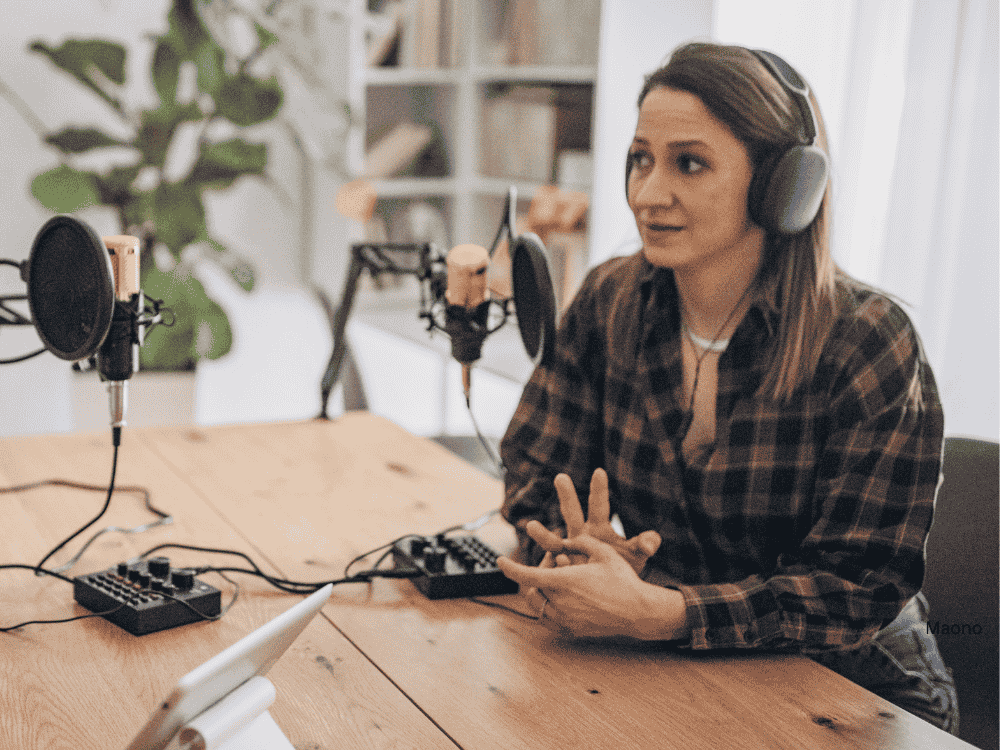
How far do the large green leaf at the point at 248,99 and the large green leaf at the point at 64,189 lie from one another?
423mm

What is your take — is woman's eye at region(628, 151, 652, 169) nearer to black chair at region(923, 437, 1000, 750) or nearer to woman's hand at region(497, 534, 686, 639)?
woman's hand at region(497, 534, 686, 639)

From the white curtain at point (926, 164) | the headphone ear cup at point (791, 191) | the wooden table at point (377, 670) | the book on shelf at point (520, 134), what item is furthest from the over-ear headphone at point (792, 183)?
the book on shelf at point (520, 134)

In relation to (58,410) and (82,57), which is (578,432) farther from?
(58,410)

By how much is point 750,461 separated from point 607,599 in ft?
0.95

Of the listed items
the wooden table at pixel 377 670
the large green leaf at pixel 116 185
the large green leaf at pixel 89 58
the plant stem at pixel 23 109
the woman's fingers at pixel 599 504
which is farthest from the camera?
the plant stem at pixel 23 109

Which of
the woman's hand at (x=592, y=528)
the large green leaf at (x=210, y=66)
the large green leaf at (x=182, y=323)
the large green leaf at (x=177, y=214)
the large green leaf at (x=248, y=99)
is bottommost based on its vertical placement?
the large green leaf at (x=182, y=323)

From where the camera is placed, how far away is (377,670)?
3.10 ft

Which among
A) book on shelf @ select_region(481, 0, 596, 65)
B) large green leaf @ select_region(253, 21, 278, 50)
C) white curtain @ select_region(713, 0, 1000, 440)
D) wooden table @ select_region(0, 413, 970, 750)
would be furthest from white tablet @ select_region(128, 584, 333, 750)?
large green leaf @ select_region(253, 21, 278, 50)

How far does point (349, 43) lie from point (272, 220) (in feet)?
2.13

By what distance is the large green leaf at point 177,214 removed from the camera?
288cm

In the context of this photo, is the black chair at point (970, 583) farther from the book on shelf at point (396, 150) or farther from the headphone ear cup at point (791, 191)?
the book on shelf at point (396, 150)

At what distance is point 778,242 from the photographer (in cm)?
122

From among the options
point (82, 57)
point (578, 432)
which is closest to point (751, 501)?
point (578, 432)

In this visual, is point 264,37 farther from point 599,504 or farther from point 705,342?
point 599,504
